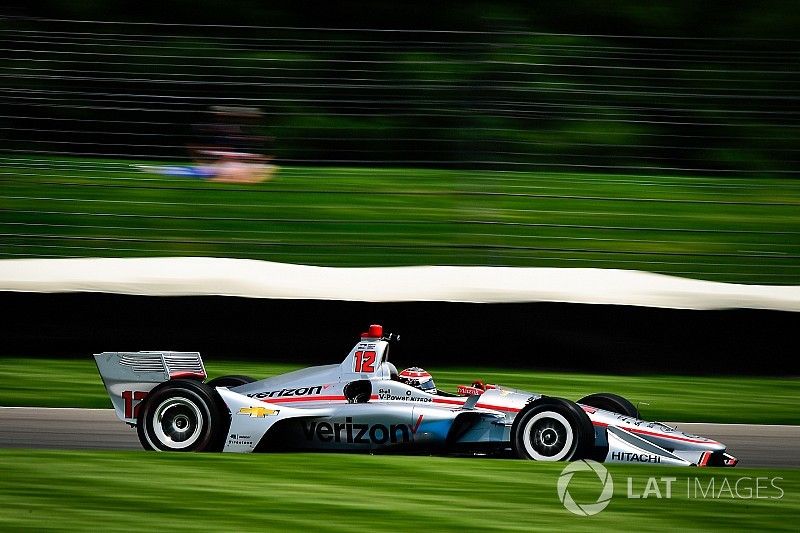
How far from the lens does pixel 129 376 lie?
18.0 ft

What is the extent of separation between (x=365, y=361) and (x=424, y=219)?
3.12m

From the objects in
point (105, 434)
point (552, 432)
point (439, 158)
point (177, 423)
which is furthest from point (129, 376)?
point (439, 158)

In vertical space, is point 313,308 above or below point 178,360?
above

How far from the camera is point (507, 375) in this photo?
716 centimetres

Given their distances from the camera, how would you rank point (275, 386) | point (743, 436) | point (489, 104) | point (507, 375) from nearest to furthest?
Result: point (275, 386)
point (743, 436)
point (507, 375)
point (489, 104)

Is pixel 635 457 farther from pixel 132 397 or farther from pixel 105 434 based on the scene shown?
pixel 105 434

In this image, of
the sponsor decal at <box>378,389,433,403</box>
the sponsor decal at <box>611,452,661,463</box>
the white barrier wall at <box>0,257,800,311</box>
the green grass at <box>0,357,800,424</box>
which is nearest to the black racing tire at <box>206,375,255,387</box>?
the sponsor decal at <box>378,389,433,403</box>

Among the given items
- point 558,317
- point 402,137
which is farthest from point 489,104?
point 558,317

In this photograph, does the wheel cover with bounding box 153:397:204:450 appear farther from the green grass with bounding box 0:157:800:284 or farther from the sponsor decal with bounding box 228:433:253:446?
the green grass with bounding box 0:157:800:284

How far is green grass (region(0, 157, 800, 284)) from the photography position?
7.75 metres

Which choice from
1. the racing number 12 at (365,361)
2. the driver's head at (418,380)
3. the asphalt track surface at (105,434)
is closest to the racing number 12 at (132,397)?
the asphalt track surface at (105,434)

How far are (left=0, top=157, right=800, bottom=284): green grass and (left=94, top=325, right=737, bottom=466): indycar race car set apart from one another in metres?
2.52

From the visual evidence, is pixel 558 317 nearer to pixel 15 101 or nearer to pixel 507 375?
pixel 507 375

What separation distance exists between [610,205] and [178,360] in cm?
354
